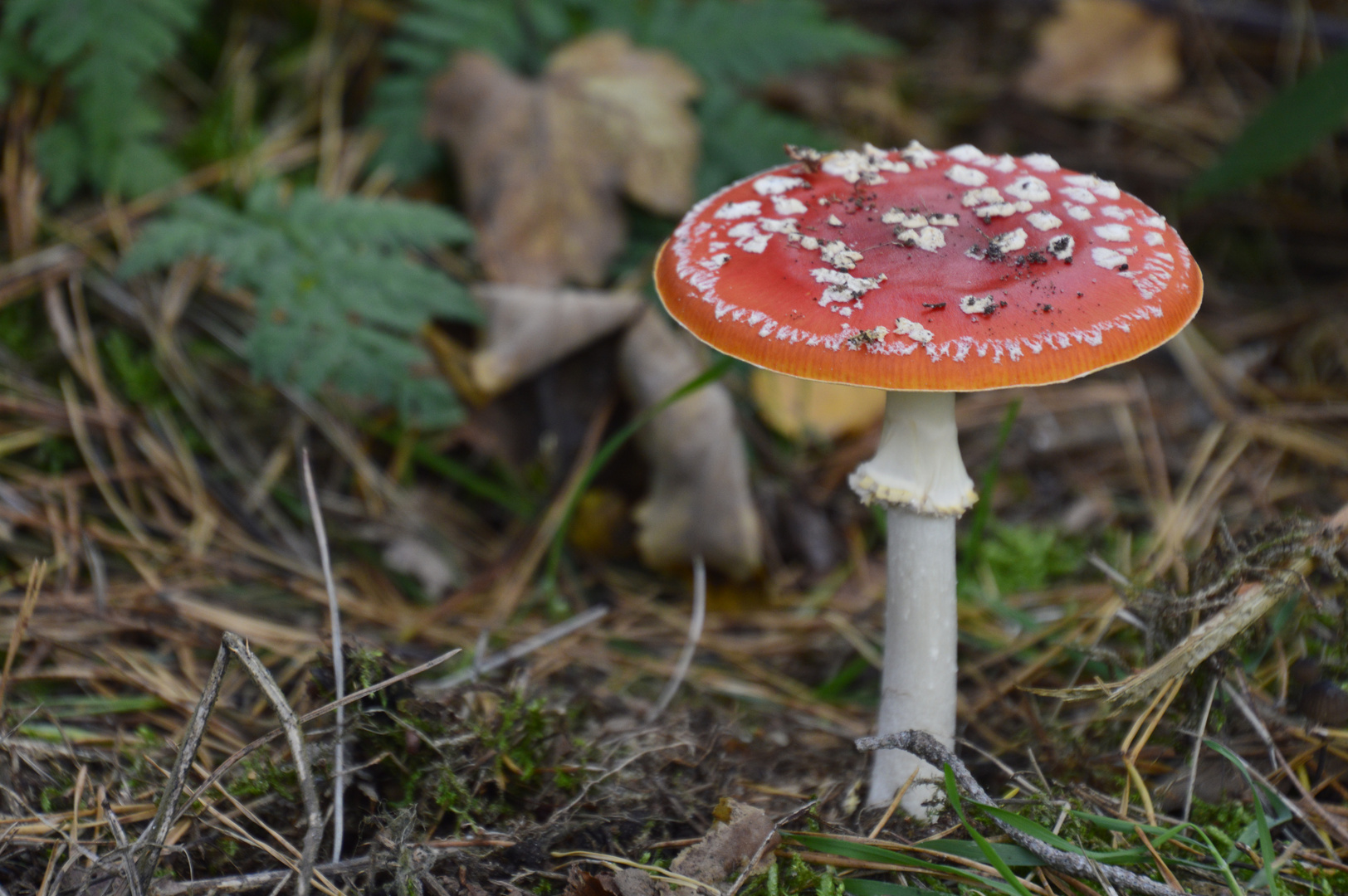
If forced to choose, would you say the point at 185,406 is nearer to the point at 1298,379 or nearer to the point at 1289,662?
the point at 1289,662

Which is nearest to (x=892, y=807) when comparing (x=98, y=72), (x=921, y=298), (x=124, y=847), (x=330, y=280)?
(x=921, y=298)

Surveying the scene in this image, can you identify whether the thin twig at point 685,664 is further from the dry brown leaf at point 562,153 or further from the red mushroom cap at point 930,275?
the dry brown leaf at point 562,153

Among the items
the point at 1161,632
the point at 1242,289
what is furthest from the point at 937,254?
the point at 1242,289

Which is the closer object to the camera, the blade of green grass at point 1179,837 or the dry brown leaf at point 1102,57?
the blade of green grass at point 1179,837

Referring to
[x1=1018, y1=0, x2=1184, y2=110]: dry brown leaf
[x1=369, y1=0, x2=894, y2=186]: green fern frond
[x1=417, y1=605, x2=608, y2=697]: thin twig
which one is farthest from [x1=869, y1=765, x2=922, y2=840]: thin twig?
[x1=1018, y1=0, x2=1184, y2=110]: dry brown leaf

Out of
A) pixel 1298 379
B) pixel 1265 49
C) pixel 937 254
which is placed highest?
pixel 937 254

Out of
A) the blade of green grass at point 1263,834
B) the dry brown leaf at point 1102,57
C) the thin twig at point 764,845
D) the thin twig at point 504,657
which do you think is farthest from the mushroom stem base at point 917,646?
the dry brown leaf at point 1102,57
